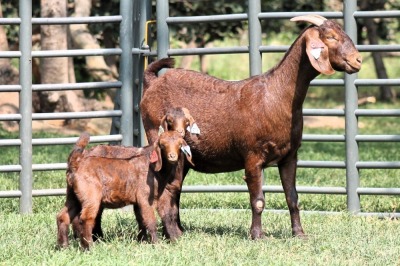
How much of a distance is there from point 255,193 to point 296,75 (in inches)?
38.3

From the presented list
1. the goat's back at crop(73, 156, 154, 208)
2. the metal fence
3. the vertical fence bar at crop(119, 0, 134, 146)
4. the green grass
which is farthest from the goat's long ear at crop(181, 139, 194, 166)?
the vertical fence bar at crop(119, 0, 134, 146)

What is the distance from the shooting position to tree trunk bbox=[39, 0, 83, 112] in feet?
51.8

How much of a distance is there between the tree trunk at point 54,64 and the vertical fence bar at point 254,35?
7028 millimetres

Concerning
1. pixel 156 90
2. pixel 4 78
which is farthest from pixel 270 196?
pixel 4 78

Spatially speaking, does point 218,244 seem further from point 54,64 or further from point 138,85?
point 54,64

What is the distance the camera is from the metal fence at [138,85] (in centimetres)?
902

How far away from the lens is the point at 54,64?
16125mm

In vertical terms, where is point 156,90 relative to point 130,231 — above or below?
above

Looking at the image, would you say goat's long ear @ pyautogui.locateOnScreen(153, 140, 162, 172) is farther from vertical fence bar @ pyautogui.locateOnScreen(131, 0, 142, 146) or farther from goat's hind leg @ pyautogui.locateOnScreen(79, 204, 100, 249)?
vertical fence bar @ pyautogui.locateOnScreen(131, 0, 142, 146)

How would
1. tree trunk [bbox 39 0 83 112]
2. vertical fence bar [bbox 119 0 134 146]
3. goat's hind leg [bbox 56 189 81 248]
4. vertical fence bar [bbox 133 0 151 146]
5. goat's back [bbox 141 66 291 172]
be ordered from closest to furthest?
goat's hind leg [bbox 56 189 81 248]
goat's back [bbox 141 66 291 172]
vertical fence bar [bbox 119 0 134 146]
vertical fence bar [bbox 133 0 151 146]
tree trunk [bbox 39 0 83 112]

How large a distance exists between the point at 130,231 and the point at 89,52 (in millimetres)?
2275

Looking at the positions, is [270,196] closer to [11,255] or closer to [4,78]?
[11,255]

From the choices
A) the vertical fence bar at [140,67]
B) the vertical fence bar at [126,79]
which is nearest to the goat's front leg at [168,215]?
the vertical fence bar at [126,79]

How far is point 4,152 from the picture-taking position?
539 inches
